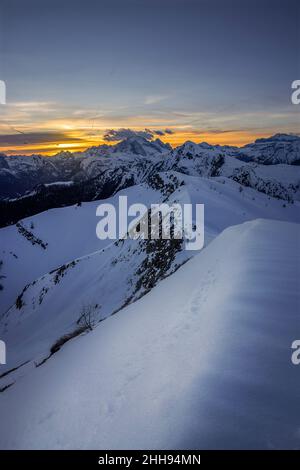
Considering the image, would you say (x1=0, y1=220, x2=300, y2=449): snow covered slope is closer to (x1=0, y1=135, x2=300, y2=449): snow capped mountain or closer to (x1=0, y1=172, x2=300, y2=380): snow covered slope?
(x1=0, y1=135, x2=300, y2=449): snow capped mountain

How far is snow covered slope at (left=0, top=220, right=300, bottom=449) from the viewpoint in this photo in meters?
4.21

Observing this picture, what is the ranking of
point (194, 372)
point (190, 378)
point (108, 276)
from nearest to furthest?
1. point (190, 378)
2. point (194, 372)
3. point (108, 276)

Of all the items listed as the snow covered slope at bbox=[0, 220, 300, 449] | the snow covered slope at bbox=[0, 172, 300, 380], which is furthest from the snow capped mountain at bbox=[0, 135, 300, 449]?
the snow covered slope at bbox=[0, 172, 300, 380]

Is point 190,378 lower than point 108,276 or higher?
higher

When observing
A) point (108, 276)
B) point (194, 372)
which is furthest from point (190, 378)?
point (108, 276)

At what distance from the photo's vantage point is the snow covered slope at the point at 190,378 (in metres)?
4.21

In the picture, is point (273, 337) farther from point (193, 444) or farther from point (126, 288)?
point (126, 288)

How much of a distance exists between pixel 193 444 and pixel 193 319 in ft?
14.5

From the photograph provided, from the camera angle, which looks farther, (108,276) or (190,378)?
(108,276)

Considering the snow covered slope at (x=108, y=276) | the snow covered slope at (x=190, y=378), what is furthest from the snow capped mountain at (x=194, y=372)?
the snow covered slope at (x=108, y=276)

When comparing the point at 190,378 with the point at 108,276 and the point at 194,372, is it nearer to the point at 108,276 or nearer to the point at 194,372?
the point at 194,372

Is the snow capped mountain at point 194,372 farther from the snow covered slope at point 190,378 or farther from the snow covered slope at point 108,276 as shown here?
the snow covered slope at point 108,276

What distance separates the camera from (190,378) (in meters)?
5.31
